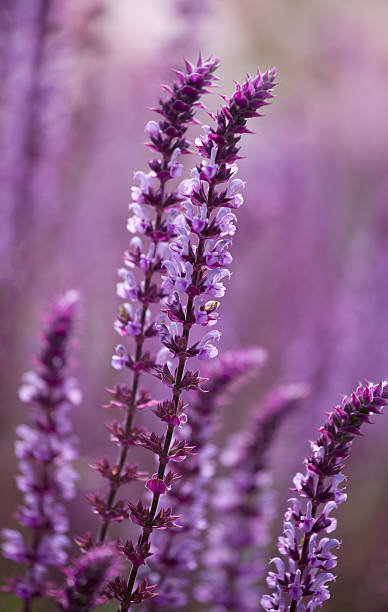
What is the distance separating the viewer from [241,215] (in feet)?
17.5

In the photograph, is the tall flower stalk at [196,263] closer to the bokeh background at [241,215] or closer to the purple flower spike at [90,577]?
the purple flower spike at [90,577]

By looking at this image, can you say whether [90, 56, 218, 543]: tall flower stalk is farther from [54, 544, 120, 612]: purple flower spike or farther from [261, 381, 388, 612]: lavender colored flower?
[261, 381, 388, 612]: lavender colored flower

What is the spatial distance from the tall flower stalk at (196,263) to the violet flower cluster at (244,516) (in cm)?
110

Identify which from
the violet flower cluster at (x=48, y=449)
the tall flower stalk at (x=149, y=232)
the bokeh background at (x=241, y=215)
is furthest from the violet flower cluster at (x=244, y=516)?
the tall flower stalk at (x=149, y=232)

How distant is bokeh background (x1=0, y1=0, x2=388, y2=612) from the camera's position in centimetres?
443

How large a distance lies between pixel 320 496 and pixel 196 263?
0.79 meters

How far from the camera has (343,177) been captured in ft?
26.1

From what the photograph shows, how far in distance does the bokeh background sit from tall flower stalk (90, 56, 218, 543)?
1.13 m

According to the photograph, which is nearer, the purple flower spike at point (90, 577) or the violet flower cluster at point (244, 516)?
the purple flower spike at point (90, 577)

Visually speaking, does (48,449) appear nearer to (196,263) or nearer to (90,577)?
(90,577)

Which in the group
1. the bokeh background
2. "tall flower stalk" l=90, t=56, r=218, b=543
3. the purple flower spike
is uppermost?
the bokeh background

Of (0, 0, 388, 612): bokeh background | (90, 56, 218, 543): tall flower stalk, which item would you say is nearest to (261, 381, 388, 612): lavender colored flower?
(90, 56, 218, 543): tall flower stalk

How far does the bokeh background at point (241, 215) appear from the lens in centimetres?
443

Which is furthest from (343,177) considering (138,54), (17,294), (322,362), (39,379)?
(39,379)
